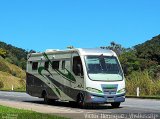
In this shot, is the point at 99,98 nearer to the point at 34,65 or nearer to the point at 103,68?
the point at 103,68

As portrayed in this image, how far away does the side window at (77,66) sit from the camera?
977 inches

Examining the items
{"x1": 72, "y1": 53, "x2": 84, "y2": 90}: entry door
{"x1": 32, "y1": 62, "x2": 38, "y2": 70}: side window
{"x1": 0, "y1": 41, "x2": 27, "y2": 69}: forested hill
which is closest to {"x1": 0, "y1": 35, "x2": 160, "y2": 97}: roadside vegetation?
{"x1": 0, "y1": 41, "x2": 27, "y2": 69}: forested hill

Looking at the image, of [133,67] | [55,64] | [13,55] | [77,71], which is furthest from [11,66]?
[77,71]

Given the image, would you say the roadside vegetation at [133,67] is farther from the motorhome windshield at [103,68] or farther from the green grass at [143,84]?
the motorhome windshield at [103,68]

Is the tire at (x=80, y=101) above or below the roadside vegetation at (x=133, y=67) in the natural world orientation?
below

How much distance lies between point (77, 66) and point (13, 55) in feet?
399

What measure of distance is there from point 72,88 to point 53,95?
9.06 feet

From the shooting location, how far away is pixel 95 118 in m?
18.4

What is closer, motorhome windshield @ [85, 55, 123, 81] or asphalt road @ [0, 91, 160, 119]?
asphalt road @ [0, 91, 160, 119]

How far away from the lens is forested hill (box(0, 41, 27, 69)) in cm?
12962

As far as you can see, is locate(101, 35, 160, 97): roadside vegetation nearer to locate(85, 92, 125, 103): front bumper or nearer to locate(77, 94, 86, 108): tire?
locate(77, 94, 86, 108): tire

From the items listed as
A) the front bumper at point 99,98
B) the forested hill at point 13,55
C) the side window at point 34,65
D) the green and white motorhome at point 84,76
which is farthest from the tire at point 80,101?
the forested hill at point 13,55

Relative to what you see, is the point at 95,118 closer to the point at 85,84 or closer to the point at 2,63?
the point at 85,84

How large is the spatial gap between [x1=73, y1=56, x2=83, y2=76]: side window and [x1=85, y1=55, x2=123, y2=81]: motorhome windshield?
462 millimetres
